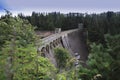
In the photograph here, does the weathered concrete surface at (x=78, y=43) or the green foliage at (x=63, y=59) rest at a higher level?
the green foliage at (x=63, y=59)

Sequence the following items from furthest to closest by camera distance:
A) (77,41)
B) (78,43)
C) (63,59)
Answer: (77,41)
(78,43)
(63,59)

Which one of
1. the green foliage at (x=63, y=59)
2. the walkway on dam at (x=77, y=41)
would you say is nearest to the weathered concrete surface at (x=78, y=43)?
the walkway on dam at (x=77, y=41)

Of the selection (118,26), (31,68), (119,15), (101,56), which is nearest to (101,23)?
(118,26)

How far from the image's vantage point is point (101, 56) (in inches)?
530

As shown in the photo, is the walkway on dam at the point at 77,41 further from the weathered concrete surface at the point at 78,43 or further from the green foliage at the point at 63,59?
the green foliage at the point at 63,59

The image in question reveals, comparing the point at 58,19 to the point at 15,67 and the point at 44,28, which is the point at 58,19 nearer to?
the point at 44,28

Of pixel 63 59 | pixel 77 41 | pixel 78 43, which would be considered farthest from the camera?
pixel 77 41

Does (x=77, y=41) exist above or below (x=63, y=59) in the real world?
below

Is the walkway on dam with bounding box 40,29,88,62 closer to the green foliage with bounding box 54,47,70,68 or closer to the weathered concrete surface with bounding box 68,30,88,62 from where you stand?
→ the weathered concrete surface with bounding box 68,30,88,62

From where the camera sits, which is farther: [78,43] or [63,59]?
[78,43]

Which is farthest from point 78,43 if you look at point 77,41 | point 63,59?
point 63,59

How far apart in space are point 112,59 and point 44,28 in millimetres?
13786

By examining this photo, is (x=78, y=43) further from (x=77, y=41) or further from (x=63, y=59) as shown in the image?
(x=63, y=59)

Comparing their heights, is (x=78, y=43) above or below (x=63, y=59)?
below
